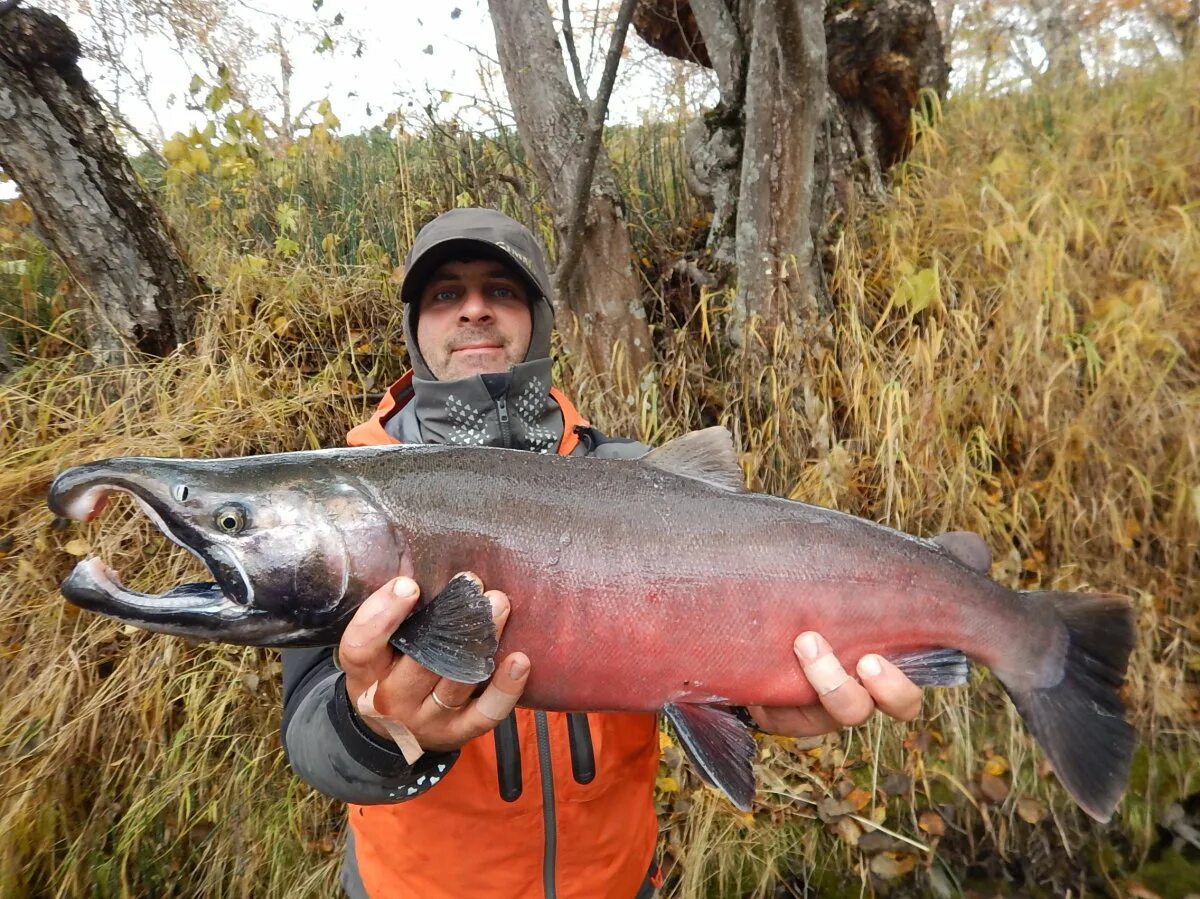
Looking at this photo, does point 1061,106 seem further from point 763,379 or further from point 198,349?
point 198,349

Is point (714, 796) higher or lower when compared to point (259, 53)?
lower

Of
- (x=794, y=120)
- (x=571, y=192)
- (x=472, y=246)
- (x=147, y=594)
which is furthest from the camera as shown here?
(x=571, y=192)

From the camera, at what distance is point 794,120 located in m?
3.35

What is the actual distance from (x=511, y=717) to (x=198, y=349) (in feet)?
10.3

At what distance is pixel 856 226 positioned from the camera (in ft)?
13.5

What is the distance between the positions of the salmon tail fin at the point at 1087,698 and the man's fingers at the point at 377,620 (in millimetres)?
1497

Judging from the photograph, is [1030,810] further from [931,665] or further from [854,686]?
[854,686]

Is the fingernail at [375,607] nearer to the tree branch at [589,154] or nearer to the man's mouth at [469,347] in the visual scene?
the man's mouth at [469,347]

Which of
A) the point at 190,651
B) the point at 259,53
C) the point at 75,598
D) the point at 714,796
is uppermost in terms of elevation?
the point at 259,53

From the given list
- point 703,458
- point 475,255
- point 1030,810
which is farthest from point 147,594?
point 1030,810

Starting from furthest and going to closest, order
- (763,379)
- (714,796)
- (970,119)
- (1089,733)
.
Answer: (970,119)
(763,379)
(714,796)
(1089,733)

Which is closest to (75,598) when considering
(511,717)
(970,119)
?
(511,717)

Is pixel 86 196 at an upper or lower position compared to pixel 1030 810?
upper

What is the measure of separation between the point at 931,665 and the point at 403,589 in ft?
4.05
